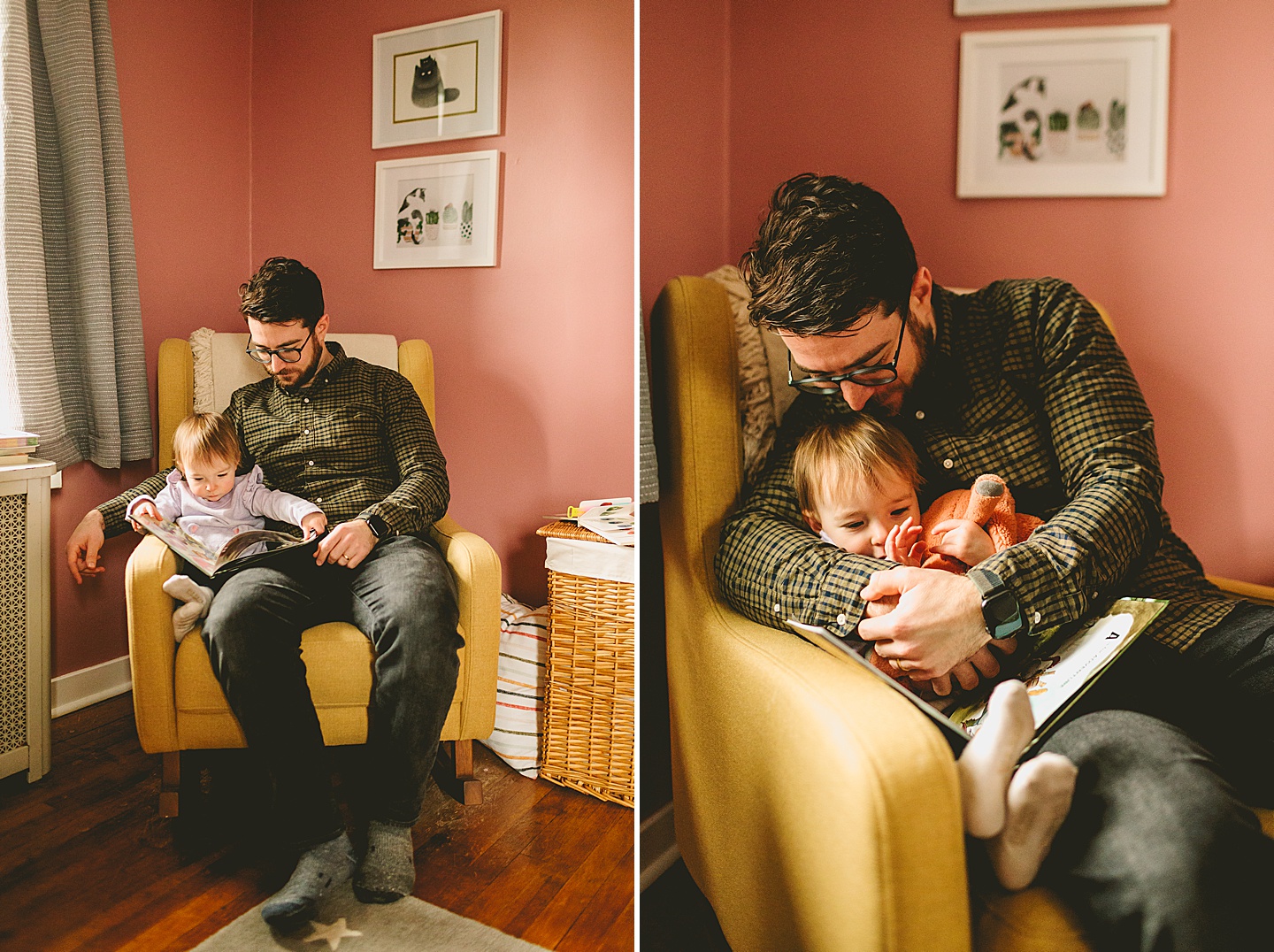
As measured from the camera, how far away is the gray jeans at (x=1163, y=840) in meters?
0.62

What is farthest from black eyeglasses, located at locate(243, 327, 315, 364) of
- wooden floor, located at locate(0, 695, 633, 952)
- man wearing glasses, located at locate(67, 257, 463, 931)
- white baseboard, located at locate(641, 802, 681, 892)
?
white baseboard, located at locate(641, 802, 681, 892)

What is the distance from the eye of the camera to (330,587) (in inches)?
28.1

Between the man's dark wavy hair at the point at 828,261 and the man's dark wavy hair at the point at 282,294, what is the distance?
1.75ft

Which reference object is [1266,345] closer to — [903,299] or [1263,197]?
[1263,197]

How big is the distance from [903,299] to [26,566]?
1.00 m

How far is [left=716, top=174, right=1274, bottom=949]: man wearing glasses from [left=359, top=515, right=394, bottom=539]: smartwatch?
45cm

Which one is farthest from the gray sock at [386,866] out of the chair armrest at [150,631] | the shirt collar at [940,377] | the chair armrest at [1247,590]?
the chair armrest at [1247,590]

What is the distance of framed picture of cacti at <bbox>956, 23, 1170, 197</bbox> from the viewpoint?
118cm

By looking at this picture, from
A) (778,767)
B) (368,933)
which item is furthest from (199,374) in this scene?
(778,767)

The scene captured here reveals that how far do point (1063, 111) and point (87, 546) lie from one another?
146cm

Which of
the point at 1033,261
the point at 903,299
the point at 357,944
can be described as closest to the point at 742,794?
the point at 357,944

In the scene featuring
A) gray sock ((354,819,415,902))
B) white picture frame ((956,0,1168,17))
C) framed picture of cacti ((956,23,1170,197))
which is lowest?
gray sock ((354,819,415,902))

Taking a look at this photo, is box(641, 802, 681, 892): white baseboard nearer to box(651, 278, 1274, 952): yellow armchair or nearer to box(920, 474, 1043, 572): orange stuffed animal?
box(651, 278, 1274, 952): yellow armchair

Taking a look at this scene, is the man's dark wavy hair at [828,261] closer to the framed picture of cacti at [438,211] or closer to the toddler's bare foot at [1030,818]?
the framed picture of cacti at [438,211]
